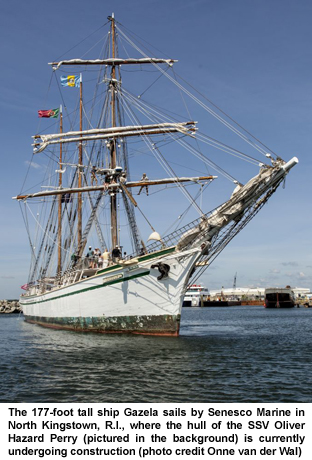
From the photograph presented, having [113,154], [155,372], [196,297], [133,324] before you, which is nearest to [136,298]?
[133,324]

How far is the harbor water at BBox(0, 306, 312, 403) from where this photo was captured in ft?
37.8

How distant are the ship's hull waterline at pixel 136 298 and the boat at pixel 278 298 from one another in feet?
250

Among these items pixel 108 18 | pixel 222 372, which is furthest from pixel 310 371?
pixel 108 18

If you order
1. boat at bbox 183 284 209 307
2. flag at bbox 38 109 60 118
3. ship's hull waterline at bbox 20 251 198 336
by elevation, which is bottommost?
boat at bbox 183 284 209 307

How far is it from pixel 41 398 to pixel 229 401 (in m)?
4.71

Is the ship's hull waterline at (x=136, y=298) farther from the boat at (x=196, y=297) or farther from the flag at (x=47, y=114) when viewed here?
the boat at (x=196, y=297)

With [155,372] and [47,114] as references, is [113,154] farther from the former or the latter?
[155,372]

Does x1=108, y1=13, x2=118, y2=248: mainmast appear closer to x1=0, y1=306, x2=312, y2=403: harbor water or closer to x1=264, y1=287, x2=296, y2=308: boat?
x1=0, y1=306, x2=312, y2=403: harbor water

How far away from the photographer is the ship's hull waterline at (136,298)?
2353 cm

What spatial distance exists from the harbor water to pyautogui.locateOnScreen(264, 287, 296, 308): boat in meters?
78.0

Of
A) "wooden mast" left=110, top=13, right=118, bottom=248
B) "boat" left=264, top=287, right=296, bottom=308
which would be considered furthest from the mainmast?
"boat" left=264, top=287, right=296, bottom=308

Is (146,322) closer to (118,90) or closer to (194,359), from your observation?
(194,359)

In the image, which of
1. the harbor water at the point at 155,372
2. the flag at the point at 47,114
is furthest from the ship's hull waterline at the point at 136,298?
the flag at the point at 47,114

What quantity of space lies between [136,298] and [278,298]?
7974 cm
